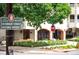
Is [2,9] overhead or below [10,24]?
overhead

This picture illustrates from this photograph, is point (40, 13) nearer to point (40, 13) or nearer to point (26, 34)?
point (40, 13)

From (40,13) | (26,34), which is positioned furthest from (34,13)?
(26,34)

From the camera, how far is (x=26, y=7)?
34.6 feet

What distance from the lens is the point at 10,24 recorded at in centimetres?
1048

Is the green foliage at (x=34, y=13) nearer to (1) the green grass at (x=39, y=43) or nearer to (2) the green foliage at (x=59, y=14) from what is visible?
(2) the green foliage at (x=59, y=14)

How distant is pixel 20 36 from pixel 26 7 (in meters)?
0.28

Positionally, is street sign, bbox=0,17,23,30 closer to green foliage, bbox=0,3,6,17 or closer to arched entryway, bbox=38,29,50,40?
green foliage, bbox=0,3,6,17

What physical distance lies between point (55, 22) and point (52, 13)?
90 millimetres

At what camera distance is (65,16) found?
34.6 ft

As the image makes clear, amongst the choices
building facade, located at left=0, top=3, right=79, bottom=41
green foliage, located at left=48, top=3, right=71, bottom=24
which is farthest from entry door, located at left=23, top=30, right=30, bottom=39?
green foliage, located at left=48, top=3, right=71, bottom=24

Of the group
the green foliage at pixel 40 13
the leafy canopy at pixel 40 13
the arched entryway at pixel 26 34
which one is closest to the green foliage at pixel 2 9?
the leafy canopy at pixel 40 13

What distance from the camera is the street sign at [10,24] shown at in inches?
413

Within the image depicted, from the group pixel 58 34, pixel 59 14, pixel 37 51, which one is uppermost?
pixel 59 14

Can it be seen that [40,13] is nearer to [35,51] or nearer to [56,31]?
[56,31]
